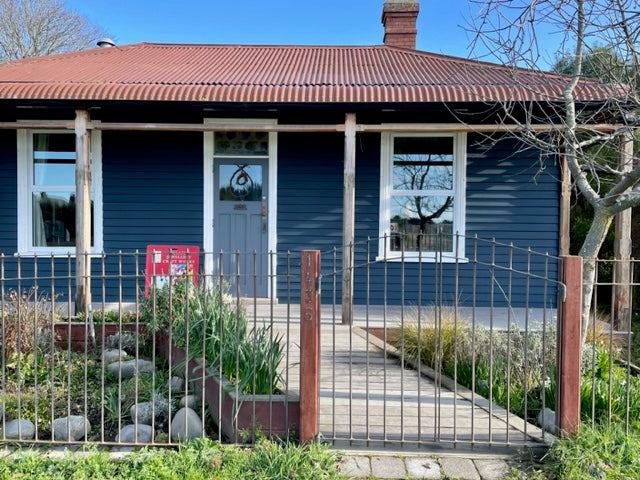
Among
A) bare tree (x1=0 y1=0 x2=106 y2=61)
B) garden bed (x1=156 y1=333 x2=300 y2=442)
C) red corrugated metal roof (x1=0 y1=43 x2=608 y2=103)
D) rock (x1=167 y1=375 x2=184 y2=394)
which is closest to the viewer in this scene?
garden bed (x1=156 y1=333 x2=300 y2=442)

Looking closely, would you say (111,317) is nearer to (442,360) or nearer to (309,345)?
(309,345)

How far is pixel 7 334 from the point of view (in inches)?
188

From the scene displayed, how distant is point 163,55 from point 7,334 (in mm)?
6522

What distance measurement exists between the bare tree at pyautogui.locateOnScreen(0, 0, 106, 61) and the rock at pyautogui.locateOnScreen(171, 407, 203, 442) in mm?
21030

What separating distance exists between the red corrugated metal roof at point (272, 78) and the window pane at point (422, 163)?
3.34 feet

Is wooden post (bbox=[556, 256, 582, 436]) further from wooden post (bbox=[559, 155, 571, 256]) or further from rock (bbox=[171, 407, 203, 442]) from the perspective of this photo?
wooden post (bbox=[559, 155, 571, 256])

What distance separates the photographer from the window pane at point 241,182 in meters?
7.90

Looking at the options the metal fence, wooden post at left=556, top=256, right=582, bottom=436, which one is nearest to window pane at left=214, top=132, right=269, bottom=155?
the metal fence

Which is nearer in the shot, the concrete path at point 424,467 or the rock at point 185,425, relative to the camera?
the concrete path at point 424,467

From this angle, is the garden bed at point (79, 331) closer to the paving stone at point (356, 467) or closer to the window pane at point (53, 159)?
the window pane at point (53, 159)

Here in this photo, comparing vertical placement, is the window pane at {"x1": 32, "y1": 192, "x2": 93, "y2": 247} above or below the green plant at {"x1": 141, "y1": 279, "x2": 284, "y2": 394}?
above

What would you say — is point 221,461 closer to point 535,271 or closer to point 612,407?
point 612,407

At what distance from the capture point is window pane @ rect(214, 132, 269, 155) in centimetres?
789

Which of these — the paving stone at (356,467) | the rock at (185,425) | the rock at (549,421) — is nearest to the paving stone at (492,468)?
the rock at (549,421)
